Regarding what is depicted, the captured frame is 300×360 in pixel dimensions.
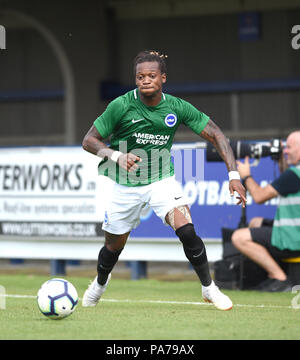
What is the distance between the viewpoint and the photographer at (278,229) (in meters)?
10.6

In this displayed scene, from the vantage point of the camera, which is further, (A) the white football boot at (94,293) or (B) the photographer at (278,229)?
(B) the photographer at (278,229)

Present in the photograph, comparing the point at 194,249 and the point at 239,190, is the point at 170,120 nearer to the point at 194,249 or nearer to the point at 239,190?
the point at 239,190

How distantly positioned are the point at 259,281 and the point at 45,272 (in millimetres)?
4451

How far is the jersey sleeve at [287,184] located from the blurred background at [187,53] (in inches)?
373

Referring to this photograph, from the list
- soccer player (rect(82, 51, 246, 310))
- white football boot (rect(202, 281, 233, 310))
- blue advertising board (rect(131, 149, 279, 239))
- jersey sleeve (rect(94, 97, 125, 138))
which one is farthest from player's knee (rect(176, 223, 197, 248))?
blue advertising board (rect(131, 149, 279, 239))

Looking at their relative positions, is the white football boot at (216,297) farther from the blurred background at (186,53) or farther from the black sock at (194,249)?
the blurred background at (186,53)

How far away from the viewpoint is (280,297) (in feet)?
34.3

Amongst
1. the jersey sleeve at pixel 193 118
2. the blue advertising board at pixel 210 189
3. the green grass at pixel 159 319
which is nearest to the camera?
the green grass at pixel 159 319

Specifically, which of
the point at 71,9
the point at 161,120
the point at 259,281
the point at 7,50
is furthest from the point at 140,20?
the point at 161,120

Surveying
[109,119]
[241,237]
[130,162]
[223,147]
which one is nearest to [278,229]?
[241,237]

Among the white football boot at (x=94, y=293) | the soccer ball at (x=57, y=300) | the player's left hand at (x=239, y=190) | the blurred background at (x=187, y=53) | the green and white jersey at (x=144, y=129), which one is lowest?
the white football boot at (x=94, y=293)

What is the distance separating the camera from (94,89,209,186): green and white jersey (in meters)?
8.43

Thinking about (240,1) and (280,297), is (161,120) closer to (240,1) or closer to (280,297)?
(280,297)

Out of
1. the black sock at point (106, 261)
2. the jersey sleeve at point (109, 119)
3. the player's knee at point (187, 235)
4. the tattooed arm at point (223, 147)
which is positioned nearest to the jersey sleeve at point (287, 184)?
the tattooed arm at point (223, 147)
